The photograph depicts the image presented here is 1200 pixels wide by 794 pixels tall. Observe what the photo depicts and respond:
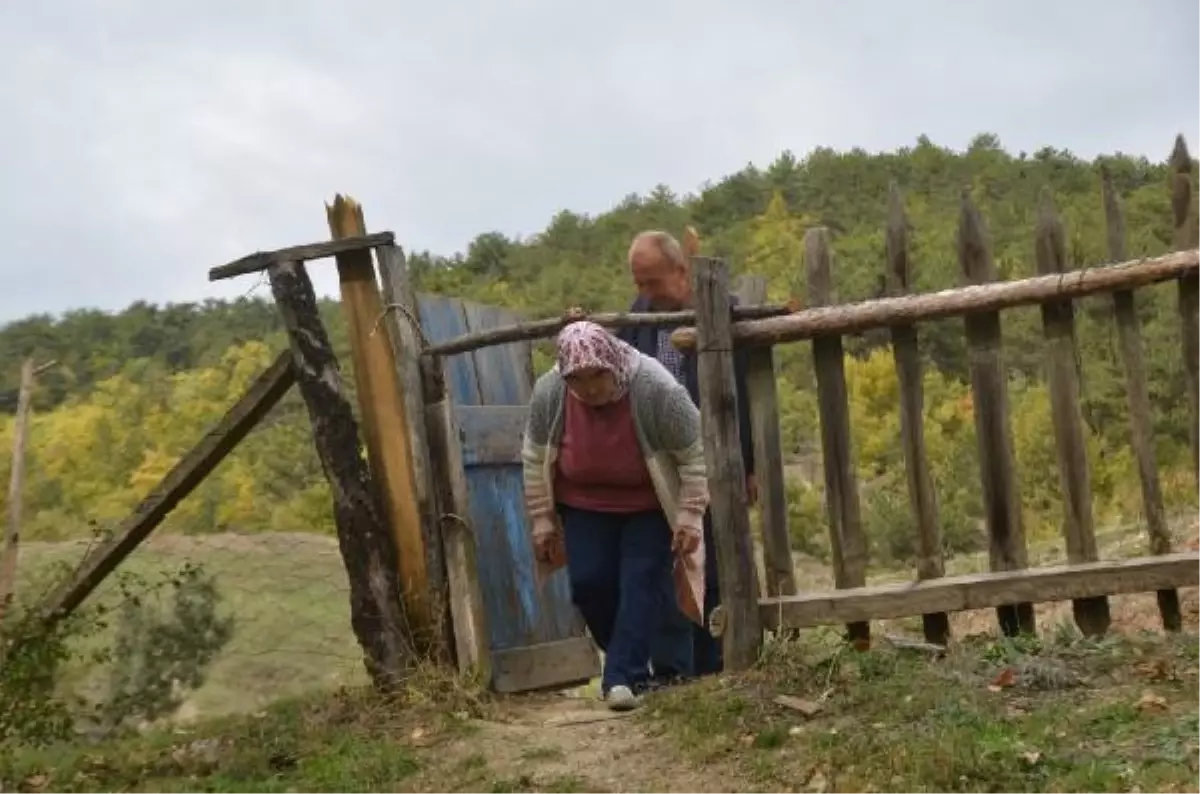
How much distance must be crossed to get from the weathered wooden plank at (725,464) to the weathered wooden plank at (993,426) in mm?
885

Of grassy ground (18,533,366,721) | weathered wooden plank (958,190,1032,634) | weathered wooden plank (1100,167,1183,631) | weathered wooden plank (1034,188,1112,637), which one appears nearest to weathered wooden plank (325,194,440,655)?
grassy ground (18,533,366,721)

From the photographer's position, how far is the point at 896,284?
4766 millimetres

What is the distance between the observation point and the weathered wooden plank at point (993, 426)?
15.3ft

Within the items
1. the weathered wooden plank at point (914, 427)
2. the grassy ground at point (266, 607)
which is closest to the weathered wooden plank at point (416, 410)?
the weathered wooden plank at point (914, 427)

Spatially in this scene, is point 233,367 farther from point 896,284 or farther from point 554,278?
point 896,284

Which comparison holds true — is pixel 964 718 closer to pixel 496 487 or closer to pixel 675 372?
Result: pixel 675 372

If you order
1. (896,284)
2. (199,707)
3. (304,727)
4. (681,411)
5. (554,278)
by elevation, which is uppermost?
(554,278)

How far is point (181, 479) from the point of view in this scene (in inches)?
222

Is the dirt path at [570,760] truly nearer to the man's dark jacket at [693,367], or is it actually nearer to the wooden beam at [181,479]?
the man's dark jacket at [693,367]

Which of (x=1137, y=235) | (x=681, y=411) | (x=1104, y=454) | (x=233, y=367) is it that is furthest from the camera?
(x=233, y=367)

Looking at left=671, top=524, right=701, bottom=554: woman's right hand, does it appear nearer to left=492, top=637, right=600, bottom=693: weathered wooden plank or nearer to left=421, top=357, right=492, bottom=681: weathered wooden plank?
left=421, top=357, right=492, bottom=681: weathered wooden plank

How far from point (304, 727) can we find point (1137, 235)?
18.3m

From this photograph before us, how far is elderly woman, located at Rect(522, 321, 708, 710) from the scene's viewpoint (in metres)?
4.98

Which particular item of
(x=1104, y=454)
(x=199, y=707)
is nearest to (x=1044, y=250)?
(x=199, y=707)
